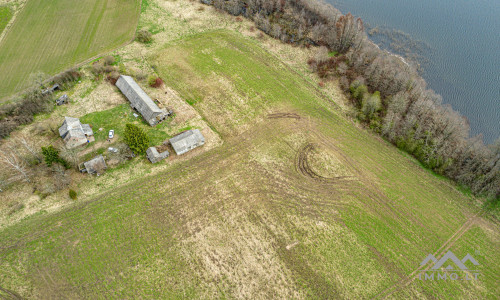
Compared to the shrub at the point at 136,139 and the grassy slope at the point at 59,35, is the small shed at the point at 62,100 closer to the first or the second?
the grassy slope at the point at 59,35

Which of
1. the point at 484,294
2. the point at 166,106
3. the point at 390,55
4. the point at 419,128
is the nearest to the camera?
the point at 484,294

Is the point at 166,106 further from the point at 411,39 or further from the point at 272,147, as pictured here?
the point at 411,39

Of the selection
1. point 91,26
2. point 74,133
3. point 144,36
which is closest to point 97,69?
point 144,36

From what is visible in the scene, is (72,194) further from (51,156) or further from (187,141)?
(187,141)

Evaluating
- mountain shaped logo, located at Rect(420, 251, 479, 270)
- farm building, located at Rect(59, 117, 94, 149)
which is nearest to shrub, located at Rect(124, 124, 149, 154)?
farm building, located at Rect(59, 117, 94, 149)

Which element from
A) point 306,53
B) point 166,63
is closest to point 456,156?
point 306,53

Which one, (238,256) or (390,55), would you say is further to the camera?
(390,55)
